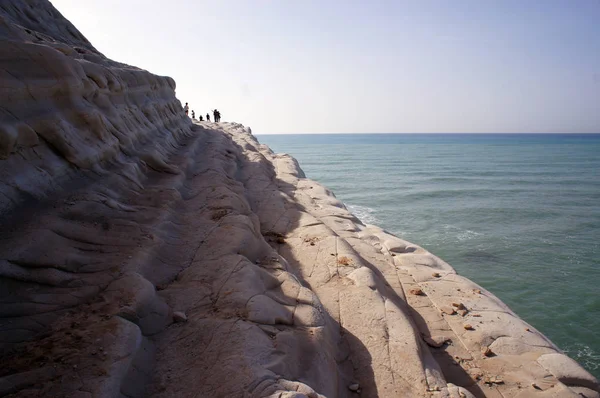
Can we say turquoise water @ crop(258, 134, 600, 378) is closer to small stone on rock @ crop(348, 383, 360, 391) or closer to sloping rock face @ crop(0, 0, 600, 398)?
sloping rock face @ crop(0, 0, 600, 398)

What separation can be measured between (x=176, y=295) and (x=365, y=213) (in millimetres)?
15261

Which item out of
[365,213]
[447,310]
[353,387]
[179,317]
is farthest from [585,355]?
[365,213]

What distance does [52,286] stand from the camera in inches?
131

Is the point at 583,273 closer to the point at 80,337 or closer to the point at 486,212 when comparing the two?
the point at 486,212

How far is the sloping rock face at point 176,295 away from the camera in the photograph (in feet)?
9.50

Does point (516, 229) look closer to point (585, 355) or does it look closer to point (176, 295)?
point (585, 355)

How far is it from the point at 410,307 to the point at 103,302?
4487 mm

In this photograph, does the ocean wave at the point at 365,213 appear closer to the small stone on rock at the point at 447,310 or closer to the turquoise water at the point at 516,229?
the turquoise water at the point at 516,229

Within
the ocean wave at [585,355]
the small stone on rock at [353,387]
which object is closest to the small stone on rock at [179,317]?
the small stone on rock at [353,387]

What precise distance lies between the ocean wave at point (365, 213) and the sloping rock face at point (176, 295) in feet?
30.9

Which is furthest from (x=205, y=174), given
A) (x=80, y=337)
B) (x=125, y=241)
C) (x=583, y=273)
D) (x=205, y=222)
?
(x=583, y=273)

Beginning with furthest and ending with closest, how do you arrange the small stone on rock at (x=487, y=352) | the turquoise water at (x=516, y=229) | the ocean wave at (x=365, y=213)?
the ocean wave at (x=365, y=213) → the turquoise water at (x=516, y=229) → the small stone on rock at (x=487, y=352)

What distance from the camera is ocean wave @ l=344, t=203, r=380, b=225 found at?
663 inches

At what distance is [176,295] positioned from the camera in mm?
3945
